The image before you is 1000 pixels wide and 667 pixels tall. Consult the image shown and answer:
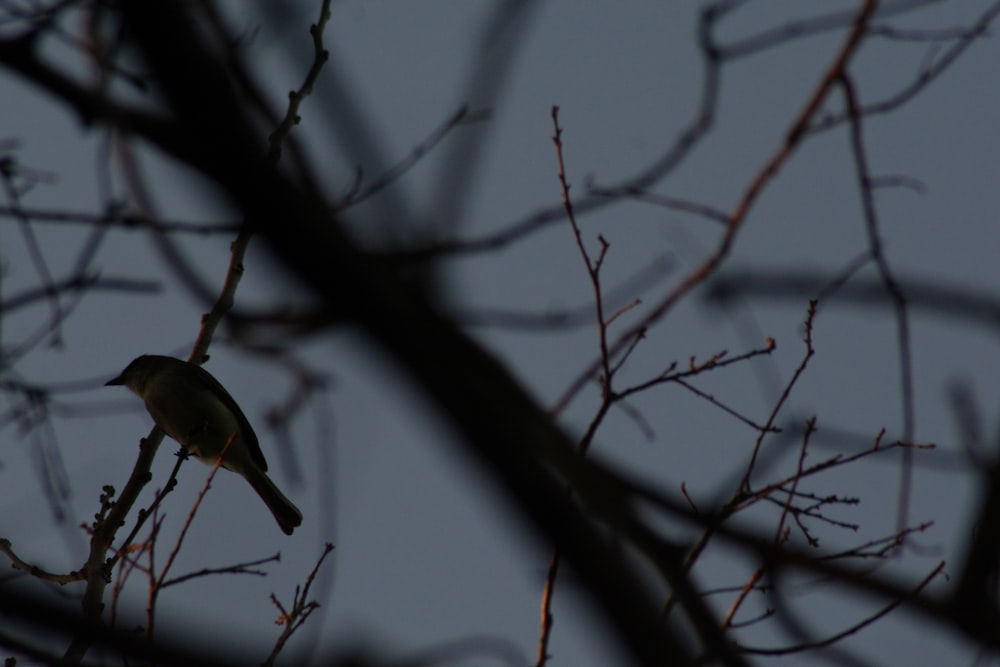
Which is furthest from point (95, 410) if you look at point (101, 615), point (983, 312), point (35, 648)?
point (983, 312)

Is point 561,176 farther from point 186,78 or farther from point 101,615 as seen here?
point 186,78

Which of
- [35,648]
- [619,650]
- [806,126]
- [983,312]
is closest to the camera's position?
[619,650]

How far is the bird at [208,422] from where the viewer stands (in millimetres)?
7566

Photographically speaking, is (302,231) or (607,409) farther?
(607,409)

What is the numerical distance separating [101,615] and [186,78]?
11.7 ft

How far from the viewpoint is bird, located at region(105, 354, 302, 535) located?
7.57 metres

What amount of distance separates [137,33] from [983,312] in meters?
1.23

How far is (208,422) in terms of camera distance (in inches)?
301

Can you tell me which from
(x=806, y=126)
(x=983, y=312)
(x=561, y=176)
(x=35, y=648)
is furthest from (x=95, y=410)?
(x=983, y=312)

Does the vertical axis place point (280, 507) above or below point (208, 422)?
below

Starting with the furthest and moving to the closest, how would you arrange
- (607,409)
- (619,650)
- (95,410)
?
(95,410)
(607,409)
(619,650)

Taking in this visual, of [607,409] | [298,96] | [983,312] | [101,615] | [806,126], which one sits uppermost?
[298,96]

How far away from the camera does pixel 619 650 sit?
1070mm

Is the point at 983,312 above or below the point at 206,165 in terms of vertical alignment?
above
